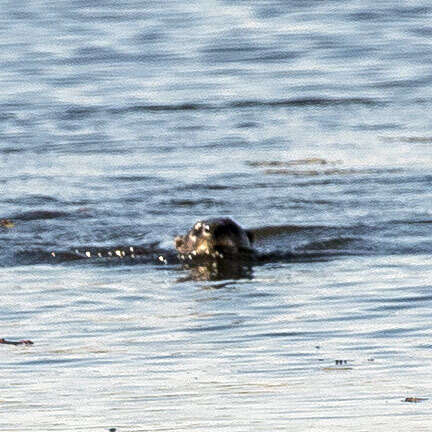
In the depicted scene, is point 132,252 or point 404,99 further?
point 404,99

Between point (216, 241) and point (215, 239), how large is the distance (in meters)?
0.04

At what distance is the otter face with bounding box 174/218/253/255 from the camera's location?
1209cm

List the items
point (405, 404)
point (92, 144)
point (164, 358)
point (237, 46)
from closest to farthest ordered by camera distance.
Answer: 1. point (405, 404)
2. point (164, 358)
3. point (92, 144)
4. point (237, 46)

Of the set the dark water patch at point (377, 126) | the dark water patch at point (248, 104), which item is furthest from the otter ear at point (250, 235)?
the dark water patch at point (248, 104)

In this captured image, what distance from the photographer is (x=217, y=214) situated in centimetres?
1364

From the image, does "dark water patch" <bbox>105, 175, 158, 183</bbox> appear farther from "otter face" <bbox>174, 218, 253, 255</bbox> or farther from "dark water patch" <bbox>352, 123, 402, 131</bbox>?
"dark water patch" <bbox>352, 123, 402, 131</bbox>

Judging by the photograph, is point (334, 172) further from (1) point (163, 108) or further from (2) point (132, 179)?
(1) point (163, 108)

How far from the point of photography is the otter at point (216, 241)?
1209cm

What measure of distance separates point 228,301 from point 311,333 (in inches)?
58.8

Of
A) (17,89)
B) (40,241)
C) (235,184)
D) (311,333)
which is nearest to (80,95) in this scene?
(17,89)

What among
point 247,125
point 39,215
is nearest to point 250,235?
point 39,215

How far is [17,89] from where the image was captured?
21219 millimetres

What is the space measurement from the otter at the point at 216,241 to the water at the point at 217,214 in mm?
215

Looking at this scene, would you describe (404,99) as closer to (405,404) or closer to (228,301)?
(228,301)
